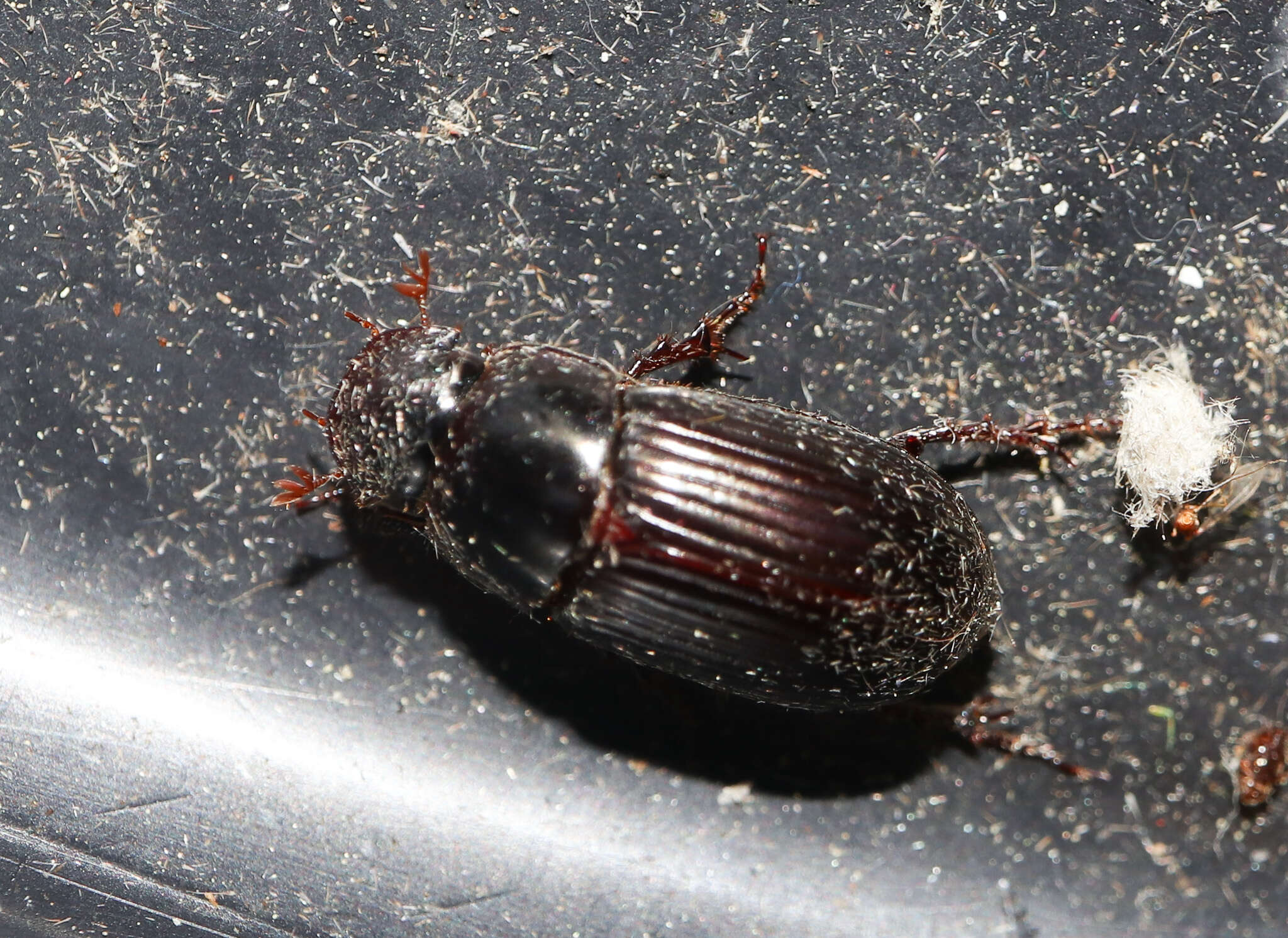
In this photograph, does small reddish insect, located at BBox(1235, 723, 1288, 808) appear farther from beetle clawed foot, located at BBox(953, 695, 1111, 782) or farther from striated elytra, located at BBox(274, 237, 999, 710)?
striated elytra, located at BBox(274, 237, 999, 710)

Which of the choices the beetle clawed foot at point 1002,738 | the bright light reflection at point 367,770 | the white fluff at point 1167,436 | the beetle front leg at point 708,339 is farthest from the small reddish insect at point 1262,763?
the beetle front leg at point 708,339

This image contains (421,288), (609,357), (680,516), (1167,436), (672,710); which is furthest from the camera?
(672,710)

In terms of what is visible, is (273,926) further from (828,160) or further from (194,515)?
(828,160)

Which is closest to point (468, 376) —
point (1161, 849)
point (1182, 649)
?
point (1182, 649)

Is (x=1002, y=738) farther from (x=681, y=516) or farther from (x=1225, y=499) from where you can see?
(x=681, y=516)

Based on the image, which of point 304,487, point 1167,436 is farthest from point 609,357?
point 1167,436

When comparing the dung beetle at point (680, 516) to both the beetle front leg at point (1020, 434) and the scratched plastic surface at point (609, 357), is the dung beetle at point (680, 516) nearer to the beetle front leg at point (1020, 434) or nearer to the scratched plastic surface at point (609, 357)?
the beetle front leg at point (1020, 434)
